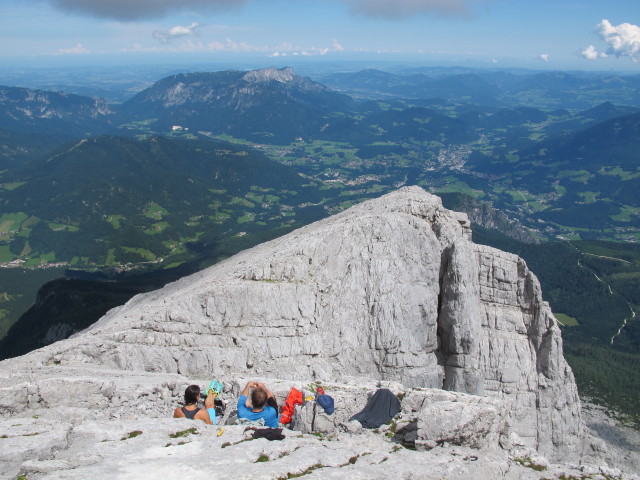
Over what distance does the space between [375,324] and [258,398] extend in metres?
15.3

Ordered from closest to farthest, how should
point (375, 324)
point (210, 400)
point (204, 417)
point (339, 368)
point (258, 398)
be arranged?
point (204, 417) < point (258, 398) < point (210, 400) < point (339, 368) < point (375, 324)

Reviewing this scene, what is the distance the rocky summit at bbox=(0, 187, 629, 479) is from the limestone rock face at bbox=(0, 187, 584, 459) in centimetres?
11

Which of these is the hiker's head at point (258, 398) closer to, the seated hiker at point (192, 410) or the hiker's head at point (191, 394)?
the seated hiker at point (192, 410)

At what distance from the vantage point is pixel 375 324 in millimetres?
34219

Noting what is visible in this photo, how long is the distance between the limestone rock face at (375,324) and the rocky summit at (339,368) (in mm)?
110

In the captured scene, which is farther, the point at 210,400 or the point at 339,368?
the point at 339,368

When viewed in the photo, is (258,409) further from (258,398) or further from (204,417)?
(204,417)

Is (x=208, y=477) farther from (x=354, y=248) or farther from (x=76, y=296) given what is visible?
(x=76, y=296)

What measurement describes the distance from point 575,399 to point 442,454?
28.4 m

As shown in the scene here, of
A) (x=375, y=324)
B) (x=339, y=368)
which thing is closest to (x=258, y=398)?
(x=339, y=368)

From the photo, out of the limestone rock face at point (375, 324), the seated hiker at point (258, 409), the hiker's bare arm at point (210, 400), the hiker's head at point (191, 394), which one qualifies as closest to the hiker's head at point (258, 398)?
the seated hiker at point (258, 409)

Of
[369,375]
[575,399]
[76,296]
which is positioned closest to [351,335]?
[369,375]

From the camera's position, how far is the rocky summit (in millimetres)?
17109

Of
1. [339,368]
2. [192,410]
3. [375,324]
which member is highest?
[192,410]
